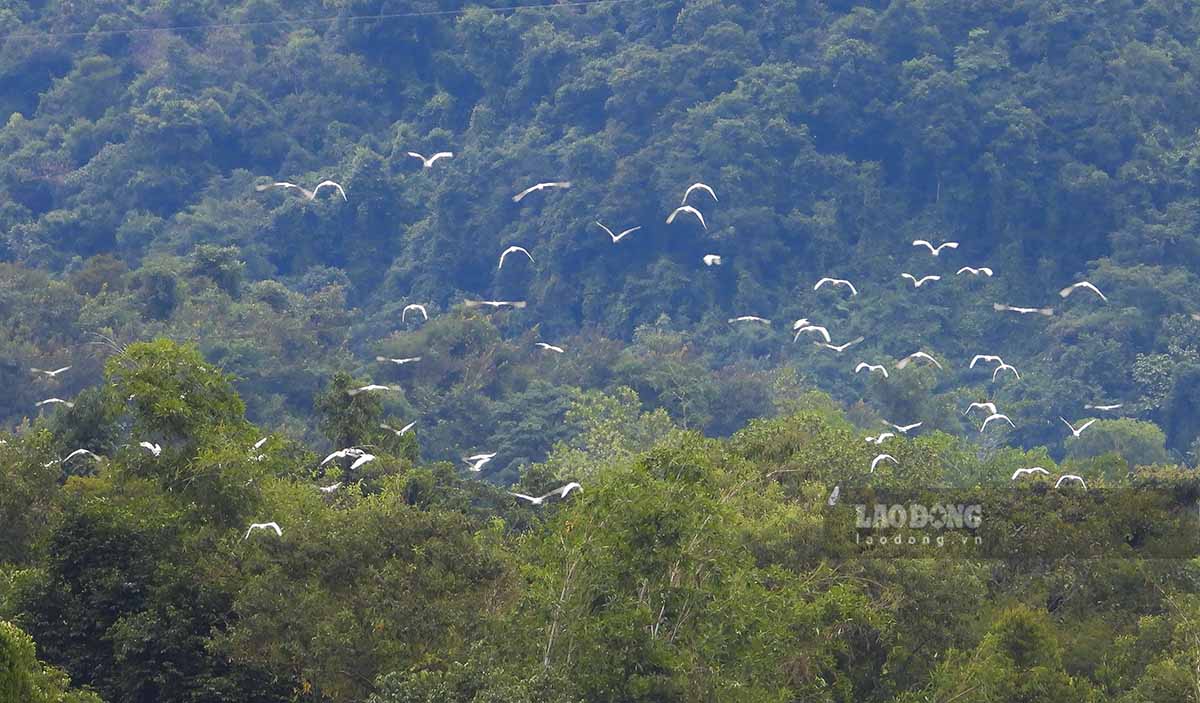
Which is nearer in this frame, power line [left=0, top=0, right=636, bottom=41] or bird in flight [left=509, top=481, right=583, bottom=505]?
bird in flight [left=509, top=481, right=583, bottom=505]

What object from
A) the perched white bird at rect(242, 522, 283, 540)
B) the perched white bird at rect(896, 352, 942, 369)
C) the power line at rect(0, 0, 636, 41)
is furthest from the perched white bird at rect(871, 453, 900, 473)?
the power line at rect(0, 0, 636, 41)

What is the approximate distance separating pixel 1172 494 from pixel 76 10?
5898 centimetres

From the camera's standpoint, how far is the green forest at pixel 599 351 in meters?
21.5

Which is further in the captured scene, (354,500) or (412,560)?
(354,500)

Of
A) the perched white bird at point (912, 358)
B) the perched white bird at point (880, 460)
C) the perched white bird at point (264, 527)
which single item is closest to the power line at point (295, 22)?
the perched white bird at point (912, 358)

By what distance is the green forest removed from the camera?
70.5ft

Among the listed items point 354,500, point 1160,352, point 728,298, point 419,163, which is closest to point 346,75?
point 419,163

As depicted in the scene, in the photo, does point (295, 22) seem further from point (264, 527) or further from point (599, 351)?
point (264, 527)

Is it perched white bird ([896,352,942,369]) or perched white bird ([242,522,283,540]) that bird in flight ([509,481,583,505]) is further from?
perched white bird ([896,352,942,369])

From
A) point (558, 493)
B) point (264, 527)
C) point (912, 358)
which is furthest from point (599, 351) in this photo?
point (264, 527)

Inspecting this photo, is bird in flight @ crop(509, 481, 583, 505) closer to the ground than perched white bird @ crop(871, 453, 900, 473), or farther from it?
closer to the ground

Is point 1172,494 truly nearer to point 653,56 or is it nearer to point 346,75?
point 653,56

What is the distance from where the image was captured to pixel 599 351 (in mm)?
60094

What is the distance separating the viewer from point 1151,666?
2155cm
